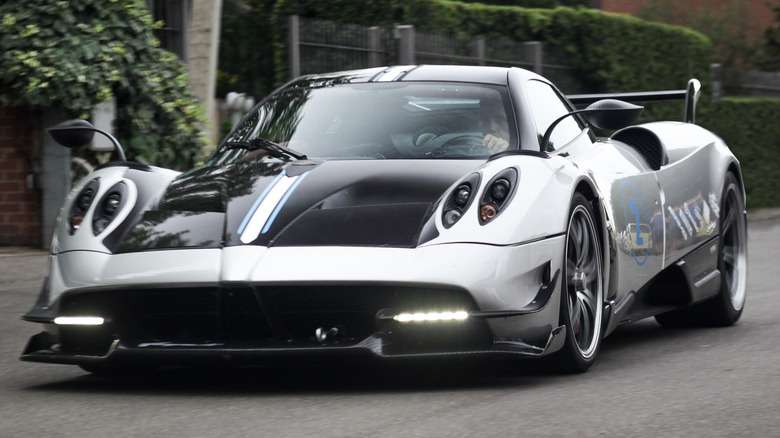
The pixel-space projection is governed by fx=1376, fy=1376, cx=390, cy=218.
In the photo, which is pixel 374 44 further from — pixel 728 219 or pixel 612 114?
pixel 612 114

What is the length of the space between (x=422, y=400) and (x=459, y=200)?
0.80 m

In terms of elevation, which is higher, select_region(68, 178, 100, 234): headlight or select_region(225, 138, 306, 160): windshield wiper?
select_region(225, 138, 306, 160): windshield wiper

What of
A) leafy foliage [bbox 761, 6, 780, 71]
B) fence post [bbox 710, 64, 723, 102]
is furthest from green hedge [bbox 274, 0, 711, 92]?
leafy foliage [bbox 761, 6, 780, 71]

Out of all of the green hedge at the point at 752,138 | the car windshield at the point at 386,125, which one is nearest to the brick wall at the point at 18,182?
the car windshield at the point at 386,125

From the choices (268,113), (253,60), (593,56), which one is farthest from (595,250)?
(593,56)

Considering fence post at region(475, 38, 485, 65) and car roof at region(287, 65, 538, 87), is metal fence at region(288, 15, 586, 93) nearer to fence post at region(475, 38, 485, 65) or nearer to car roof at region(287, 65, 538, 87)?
fence post at region(475, 38, 485, 65)

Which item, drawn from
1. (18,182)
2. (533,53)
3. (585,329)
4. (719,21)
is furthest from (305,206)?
(719,21)

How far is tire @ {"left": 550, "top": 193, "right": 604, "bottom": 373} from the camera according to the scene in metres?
5.08

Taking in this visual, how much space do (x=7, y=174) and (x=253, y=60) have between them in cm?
484

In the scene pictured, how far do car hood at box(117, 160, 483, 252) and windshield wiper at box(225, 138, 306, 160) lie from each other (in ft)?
0.63

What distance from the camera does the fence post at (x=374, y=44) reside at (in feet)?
47.1

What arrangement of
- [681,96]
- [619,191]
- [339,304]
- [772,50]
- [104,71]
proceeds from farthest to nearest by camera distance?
[772,50]
[104,71]
[681,96]
[619,191]
[339,304]

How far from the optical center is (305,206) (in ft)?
16.5

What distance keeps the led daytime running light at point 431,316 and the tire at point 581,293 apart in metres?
0.47
